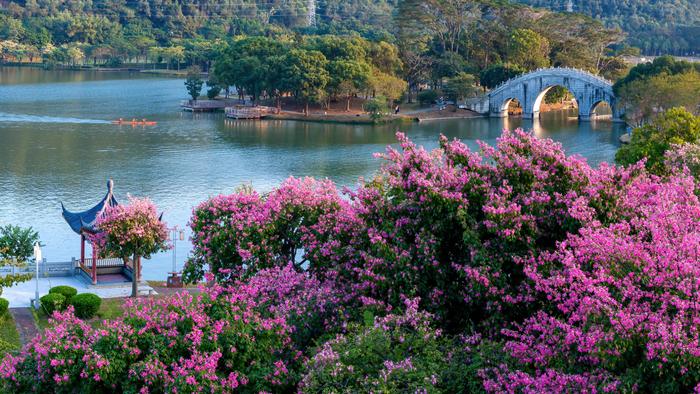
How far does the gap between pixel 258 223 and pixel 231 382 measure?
642cm

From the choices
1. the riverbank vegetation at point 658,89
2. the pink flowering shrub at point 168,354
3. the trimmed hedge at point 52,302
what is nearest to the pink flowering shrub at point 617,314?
the pink flowering shrub at point 168,354

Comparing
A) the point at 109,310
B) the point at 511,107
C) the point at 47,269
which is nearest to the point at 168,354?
the point at 109,310

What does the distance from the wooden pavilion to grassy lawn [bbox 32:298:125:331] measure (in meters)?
2.77

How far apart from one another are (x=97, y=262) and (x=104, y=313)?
221 inches

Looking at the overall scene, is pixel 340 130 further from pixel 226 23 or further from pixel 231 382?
pixel 226 23

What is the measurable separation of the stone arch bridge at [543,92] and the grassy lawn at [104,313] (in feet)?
186

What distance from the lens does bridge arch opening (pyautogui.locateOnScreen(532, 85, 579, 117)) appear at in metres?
85.1

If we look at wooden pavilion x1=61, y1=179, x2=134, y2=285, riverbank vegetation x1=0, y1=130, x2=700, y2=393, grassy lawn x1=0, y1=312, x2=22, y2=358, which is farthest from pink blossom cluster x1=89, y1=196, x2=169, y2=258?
riverbank vegetation x1=0, y1=130, x2=700, y2=393

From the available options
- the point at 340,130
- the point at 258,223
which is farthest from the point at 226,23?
the point at 258,223

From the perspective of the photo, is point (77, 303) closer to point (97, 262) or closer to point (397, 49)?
point (97, 262)

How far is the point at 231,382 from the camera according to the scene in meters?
14.9

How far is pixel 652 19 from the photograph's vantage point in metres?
149

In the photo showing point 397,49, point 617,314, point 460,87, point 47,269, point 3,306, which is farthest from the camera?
point 397,49

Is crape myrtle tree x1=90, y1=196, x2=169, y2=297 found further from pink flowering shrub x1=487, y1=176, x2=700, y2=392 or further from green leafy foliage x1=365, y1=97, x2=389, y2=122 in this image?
green leafy foliage x1=365, y1=97, x2=389, y2=122
